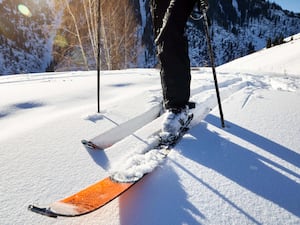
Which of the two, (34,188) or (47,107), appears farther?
(47,107)

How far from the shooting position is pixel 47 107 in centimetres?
225

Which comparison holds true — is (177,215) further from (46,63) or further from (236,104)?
(46,63)

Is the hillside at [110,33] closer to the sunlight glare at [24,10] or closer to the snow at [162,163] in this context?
the sunlight glare at [24,10]

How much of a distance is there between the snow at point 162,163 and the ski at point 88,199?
0.12 ft

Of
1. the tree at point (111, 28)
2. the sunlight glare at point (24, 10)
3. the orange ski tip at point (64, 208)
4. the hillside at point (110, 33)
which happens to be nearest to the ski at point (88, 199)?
the orange ski tip at point (64, 208)

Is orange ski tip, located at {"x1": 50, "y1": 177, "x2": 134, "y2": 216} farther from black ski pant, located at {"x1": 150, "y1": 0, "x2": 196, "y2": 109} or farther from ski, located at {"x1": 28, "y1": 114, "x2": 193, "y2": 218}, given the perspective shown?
black ski pant, located at {"x1": 150, "y1": 0, "x2": 196, "y2": 109}

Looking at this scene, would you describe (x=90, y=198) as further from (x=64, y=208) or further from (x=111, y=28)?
(x=111, y=28)

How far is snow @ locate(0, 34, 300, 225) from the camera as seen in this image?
3.04 ft

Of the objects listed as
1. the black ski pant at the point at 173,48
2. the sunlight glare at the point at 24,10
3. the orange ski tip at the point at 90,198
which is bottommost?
the orange ski tip at the point at 90,198

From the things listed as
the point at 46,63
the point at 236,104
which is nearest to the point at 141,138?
the point at 236,104

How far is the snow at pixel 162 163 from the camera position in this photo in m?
0.93

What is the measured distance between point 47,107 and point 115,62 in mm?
13078

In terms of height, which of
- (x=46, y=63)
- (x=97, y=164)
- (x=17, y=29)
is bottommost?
(x=46, y=63)

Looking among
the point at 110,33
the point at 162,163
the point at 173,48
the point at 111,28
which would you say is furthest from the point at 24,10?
the point at 162,163
